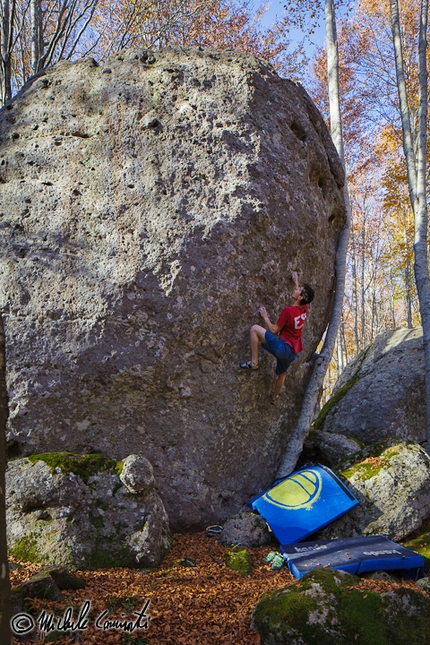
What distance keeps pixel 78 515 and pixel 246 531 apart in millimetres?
1963

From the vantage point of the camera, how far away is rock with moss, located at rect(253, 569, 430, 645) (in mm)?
3260

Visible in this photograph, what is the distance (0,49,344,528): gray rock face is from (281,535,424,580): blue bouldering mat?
1.56m

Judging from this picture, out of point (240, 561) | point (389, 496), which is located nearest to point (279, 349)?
point (389, 496)

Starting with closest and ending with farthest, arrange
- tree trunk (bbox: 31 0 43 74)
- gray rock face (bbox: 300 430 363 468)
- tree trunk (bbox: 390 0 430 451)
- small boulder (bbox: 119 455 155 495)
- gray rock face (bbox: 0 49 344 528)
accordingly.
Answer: small boulder (bbox: 119 455 155 495), gray rock face (bbox: 0 49 344 528), gray rock face (bbox: 300 430 363 468), tree trunk (bbox: 390 0 430 451), tree trunk (bbox: 31 0 43 74)

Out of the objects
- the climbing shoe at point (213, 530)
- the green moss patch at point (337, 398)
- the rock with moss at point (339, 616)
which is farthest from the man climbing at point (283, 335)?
the rock with moss at point (339, 616)

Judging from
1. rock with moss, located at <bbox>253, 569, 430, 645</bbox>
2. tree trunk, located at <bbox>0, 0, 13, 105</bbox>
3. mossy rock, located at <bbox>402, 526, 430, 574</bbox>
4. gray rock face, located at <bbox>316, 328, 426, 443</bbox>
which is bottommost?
mossy rock, located at <bbox>402, 526, 430, 574</bbox>

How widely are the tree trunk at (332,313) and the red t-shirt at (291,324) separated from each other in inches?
42.0

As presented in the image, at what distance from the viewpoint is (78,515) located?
4906 millimetres

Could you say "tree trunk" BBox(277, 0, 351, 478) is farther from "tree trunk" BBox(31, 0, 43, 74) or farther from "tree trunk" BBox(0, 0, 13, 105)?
"tree trunk" BBox(0, 0, 13, 105)

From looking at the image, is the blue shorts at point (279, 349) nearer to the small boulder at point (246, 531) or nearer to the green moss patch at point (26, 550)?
the small boulder at point (246, 531)

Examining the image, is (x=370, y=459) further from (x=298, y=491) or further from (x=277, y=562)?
(x=277, y=562)

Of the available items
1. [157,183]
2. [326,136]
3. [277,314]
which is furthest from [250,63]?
[277,314]

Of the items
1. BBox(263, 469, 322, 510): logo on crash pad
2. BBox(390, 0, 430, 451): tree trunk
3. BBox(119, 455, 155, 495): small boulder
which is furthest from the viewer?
BBox(390, 0, 430, 451): tree trunk

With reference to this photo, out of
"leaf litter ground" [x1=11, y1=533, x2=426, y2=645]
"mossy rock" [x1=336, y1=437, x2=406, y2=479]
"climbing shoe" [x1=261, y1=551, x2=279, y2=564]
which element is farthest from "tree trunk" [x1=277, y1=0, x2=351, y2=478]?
"leaf litter ground" [x1=11, y1=533, x2=426, y2=645]
